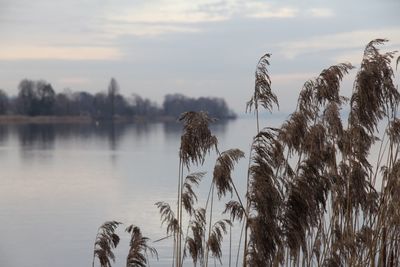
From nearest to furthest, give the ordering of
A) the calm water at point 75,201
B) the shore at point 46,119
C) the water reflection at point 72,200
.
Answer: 1. the calm water at point 75,201
2. the water reflection at point 72,200
3. the shore at point 46,119

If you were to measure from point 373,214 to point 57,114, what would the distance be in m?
96.2

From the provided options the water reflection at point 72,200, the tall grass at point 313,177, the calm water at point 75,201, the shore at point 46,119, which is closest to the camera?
the tall grass at point 313,177

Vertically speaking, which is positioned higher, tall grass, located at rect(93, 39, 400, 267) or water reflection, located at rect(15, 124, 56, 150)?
tall grass, located at rect(93, 39, 400, 267)

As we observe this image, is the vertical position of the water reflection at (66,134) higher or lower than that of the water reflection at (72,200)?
lower

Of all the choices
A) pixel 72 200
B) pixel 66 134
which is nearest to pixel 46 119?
pixel 66 134

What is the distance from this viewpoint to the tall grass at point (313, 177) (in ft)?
15.0

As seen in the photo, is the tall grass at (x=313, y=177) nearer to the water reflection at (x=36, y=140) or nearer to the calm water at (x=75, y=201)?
the calm water at (x=75, y=201)

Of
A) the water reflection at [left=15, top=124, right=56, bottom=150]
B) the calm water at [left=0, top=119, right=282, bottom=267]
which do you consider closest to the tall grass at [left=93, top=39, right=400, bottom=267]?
the calm water at [left=0, top=119, right=282, bottom=267]

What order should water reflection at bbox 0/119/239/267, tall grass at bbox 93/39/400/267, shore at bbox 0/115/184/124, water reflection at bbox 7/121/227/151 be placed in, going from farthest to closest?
shore at bbox 0/115/184/124 → water reflection at bbox 7/121/227/151 → water reflection at bbox 0/119/239/267 → tall grass at bbox 93/39/400/267

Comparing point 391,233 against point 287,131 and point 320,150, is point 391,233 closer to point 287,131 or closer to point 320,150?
point 320,150

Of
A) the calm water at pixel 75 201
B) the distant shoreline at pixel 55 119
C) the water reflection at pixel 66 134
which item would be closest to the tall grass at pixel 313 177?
the calm water at pixel 75 201

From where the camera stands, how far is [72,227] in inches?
605

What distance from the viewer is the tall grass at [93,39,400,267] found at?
4.59 metres

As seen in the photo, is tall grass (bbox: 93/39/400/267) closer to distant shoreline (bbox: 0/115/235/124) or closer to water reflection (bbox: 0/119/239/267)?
water reflection (bbox: 0/119/239/267)
